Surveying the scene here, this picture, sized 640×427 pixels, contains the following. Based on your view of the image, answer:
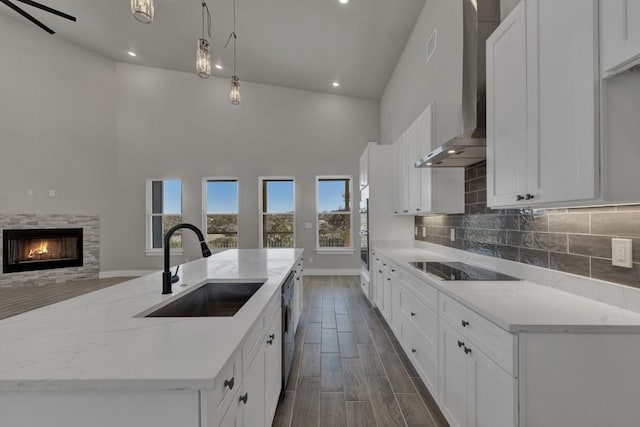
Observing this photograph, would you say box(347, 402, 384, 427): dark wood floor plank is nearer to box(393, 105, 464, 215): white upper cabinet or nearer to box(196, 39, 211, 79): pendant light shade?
box(393, 105, 464, 215): white upper cabinet

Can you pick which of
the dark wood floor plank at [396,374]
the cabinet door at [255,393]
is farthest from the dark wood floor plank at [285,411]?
the dark wood floor plank at [396,374]

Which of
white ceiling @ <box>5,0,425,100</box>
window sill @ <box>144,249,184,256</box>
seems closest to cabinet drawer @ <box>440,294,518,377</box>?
white ceiling @ <box>5,0,425,100</box>

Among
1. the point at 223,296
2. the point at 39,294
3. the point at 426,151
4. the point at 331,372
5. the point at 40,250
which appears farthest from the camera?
the point at 40,250

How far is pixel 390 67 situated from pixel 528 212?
13.3 ft

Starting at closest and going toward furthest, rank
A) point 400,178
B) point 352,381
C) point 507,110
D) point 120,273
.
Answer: point 507,110, point 352,381, point 400,178, point 120,273

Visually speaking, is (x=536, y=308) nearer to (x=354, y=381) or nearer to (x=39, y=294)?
(x=354, y=381)

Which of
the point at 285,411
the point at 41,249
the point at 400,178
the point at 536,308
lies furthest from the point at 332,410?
the point at 41,249

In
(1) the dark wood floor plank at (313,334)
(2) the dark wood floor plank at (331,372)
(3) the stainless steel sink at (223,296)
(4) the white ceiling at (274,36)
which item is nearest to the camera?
(3) the stainless steel sink at (223,296)

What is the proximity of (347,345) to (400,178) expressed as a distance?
2.22m

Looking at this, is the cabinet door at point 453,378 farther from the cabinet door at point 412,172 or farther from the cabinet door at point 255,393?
the cabinet door at point 412,172

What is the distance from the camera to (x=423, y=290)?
2145mm

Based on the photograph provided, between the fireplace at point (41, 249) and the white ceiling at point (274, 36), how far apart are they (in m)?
3.85

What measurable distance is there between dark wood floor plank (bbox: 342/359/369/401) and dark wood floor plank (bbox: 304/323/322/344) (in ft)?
1.65

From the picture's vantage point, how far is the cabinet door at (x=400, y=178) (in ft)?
11.9
